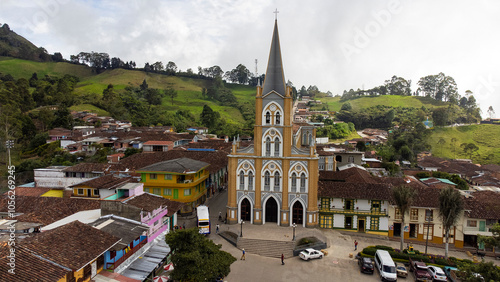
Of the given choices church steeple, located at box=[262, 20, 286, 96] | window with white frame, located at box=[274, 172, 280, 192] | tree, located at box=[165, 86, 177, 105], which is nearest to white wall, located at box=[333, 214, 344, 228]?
window with white frame, located at box=[274, 172, 280, 192]

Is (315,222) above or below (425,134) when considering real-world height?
below

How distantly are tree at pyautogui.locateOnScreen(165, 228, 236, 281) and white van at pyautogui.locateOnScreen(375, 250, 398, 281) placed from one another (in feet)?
35.6

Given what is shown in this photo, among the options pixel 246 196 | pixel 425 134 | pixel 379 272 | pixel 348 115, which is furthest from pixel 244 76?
pixel 379 272

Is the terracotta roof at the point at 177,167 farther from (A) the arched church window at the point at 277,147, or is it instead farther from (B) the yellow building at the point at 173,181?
(A) the arched church window at the point at 277,147

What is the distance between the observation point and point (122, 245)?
15727 mm

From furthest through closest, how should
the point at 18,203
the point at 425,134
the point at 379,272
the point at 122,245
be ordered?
the point at 425,134
the point at 18,203
the point at 379,272
the point at 122,245

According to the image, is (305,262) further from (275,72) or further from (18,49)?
(18,49)

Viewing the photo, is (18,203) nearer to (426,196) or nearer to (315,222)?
(315,222)

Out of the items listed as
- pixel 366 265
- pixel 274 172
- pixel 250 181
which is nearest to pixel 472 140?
pixel 274 172

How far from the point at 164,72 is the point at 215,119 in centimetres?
6346

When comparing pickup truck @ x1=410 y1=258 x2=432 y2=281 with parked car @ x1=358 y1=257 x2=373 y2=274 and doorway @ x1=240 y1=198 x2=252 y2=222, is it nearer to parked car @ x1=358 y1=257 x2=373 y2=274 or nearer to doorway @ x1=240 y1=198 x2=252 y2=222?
parked car @ x1=358 y1=257 x2=373 y2=274

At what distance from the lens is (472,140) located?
78.8 m

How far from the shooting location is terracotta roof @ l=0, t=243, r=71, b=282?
1080 centimetres

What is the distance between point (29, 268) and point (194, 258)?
21.5 feet
